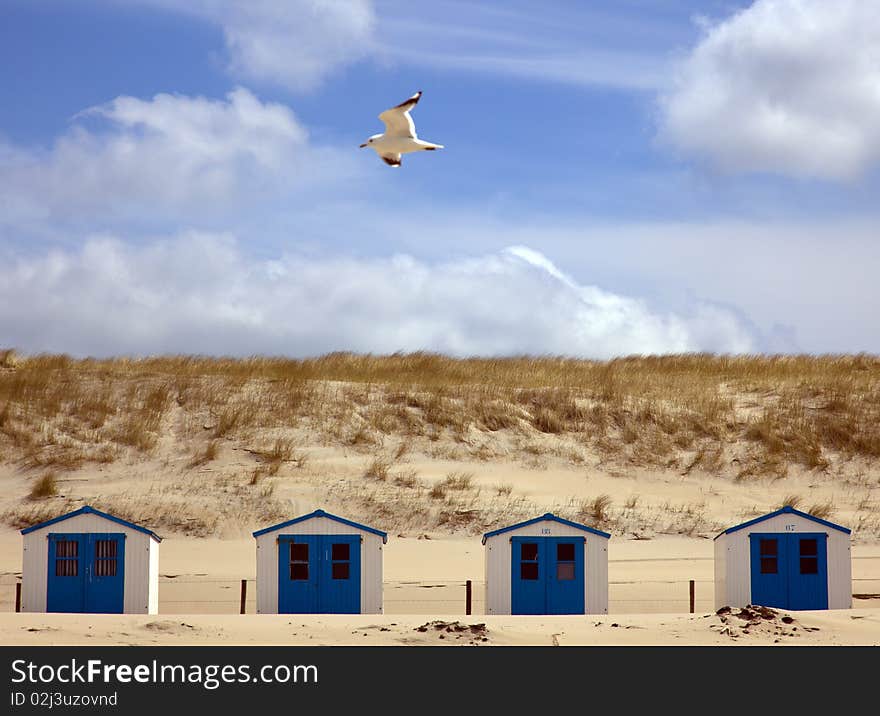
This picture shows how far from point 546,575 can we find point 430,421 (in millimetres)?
17343

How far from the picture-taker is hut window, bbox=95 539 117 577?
25.7m

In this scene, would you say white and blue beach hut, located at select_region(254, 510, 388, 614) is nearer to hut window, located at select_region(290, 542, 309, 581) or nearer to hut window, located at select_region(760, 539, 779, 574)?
hut window, located at select_region(290, 542, 309, 581)

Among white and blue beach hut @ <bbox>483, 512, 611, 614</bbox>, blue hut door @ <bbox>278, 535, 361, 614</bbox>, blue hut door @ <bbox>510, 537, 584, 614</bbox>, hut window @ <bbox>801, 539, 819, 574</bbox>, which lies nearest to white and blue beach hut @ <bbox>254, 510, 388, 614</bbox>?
blue hut door @ <bbox>278, 535, 361, 614</bbox>

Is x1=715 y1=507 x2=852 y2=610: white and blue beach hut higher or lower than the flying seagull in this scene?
lower

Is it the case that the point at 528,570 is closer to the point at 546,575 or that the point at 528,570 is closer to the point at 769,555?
the point at 546,575

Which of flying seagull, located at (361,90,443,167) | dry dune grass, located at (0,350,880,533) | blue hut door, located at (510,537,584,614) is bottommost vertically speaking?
blue hut door, located at (510,537,584,614)

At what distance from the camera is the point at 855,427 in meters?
42.4

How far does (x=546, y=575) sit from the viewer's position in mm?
25672

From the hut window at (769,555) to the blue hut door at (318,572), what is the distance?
744 centimetres

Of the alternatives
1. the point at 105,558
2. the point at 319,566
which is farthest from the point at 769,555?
the point at 105,558

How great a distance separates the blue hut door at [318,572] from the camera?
83.6ft

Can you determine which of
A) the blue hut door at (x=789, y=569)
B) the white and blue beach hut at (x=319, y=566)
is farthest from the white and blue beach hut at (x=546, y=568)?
the blue hut door at (x=789, y=569)

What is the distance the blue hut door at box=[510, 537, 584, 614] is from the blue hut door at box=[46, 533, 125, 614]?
23.7 feet
